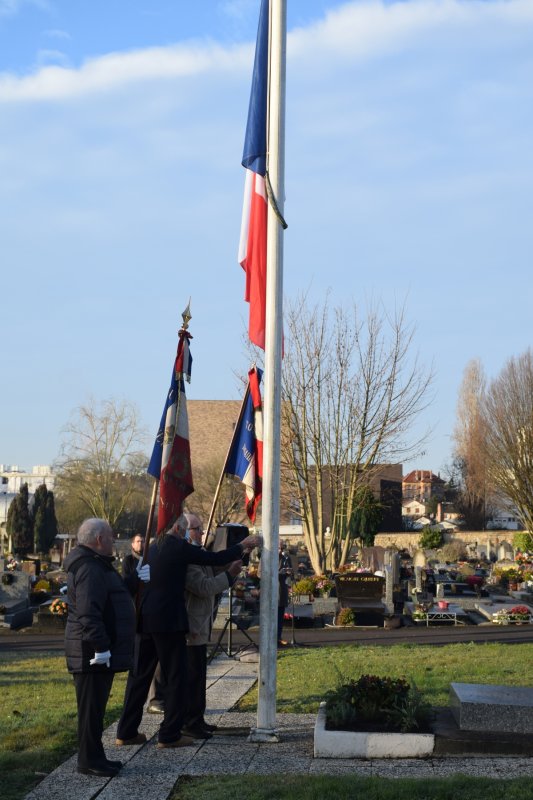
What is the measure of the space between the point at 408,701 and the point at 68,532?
2686 inches

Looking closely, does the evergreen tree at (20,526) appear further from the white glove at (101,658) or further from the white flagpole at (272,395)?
the white glove at (101,658)

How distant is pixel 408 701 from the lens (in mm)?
7332

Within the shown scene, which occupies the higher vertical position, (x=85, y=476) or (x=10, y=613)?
(x=85, y=476)

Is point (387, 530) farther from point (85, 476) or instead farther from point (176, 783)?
point (176, 783)

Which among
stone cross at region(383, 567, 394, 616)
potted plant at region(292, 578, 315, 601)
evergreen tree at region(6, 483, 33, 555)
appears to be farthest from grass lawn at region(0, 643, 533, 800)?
evergreen tree at region(6, 483, 33, 555)

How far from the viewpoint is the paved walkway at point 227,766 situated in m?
6.32

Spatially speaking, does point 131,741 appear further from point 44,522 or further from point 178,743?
point 44,522

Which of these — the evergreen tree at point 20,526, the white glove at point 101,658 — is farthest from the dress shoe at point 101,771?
the evergreen tree at point 20,526

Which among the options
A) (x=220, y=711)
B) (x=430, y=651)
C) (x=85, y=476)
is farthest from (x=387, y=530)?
(x=220, y=711)

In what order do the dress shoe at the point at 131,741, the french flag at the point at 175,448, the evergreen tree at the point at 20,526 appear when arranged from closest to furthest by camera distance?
the dress shoe at the point at 131,741
the french flag at the point at 175,448
the evergreen tree at the point at 20,526

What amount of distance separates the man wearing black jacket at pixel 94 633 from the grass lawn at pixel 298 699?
0.50 meters

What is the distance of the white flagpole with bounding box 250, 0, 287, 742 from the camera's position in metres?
7.72

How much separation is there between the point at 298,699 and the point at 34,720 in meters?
2.55

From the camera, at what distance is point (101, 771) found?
6652mm
